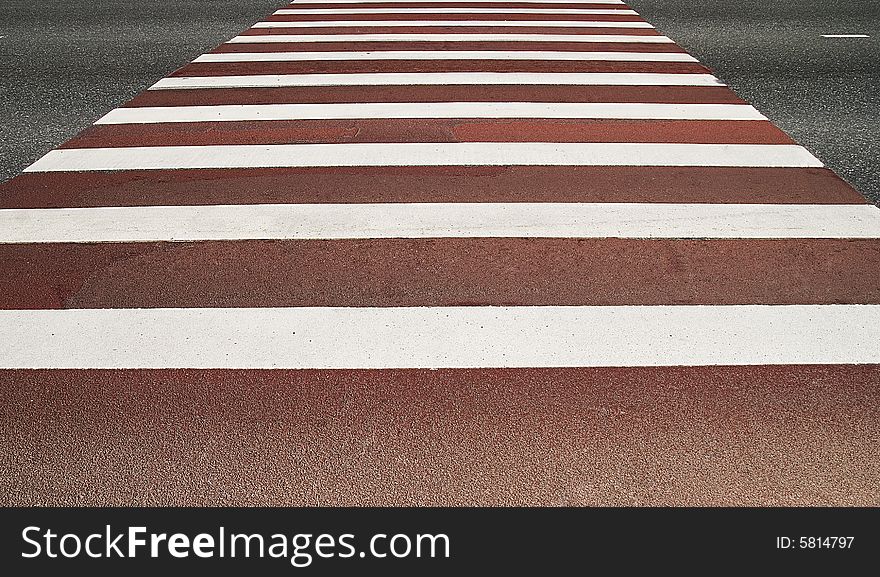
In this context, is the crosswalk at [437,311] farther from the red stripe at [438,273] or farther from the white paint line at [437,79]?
the white paint line at [437,79]

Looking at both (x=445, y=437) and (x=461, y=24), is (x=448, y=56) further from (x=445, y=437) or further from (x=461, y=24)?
(x=445, y=437)

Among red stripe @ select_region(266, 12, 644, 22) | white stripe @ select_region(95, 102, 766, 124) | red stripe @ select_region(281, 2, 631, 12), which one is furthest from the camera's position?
red stripe @ select_region(281, 2, 631, 12)

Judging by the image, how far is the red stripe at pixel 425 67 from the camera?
7.27m

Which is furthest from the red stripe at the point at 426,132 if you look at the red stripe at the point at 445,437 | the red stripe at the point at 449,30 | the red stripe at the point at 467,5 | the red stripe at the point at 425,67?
the red stripe at the point at 467,5

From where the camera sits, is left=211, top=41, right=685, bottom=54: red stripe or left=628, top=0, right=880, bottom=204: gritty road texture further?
left=211, top=41, right=685, bottom=54: red stripe

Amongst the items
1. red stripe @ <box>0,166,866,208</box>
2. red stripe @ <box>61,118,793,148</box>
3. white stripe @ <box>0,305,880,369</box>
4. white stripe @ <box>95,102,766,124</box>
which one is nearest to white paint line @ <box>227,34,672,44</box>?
white stripe @ <box>95,102,766,124</box>

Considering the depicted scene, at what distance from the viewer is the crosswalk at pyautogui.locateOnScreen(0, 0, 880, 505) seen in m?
2.43

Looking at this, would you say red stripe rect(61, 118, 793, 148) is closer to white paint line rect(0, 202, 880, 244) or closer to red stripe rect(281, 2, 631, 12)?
white paint line rect(0, 202, 880, 244)

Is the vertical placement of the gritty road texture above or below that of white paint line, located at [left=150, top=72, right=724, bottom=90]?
below

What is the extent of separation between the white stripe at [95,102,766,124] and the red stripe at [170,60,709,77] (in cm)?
113

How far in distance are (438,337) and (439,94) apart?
3.69 m

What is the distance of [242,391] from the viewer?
109 inches

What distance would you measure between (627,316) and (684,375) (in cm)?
43

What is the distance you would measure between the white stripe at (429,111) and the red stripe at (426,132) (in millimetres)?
128
